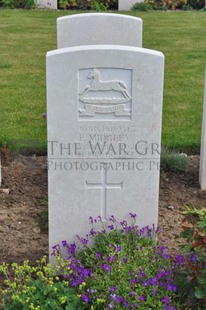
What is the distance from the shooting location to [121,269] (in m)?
3.79

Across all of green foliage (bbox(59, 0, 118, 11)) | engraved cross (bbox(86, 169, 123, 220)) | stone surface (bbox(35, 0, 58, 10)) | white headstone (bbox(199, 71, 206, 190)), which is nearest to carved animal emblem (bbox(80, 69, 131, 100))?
engraved cross (bbox(86, 169, 123, 220))

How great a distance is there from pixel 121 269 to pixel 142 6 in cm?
1210

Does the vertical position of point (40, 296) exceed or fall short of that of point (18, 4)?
it falls short

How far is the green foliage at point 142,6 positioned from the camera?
15.1 metres

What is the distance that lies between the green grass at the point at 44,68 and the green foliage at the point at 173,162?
0.57 m

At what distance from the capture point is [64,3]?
15.0m

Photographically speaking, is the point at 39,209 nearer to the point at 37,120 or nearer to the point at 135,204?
the point at 135,204

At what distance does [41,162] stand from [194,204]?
1.61 metres

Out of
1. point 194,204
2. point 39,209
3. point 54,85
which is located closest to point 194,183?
point 194,204

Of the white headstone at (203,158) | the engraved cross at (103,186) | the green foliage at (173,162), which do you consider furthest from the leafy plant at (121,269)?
the green foliage at (173,162)

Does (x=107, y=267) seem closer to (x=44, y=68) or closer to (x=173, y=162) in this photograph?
(x=173, y=162)

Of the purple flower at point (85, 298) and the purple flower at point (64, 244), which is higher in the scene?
the purple flower at point (64, 244)

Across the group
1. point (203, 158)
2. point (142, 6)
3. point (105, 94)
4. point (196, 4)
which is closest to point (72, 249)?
point (105, 94)

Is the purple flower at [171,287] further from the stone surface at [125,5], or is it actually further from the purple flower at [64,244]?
the stone surface at [125,5]
